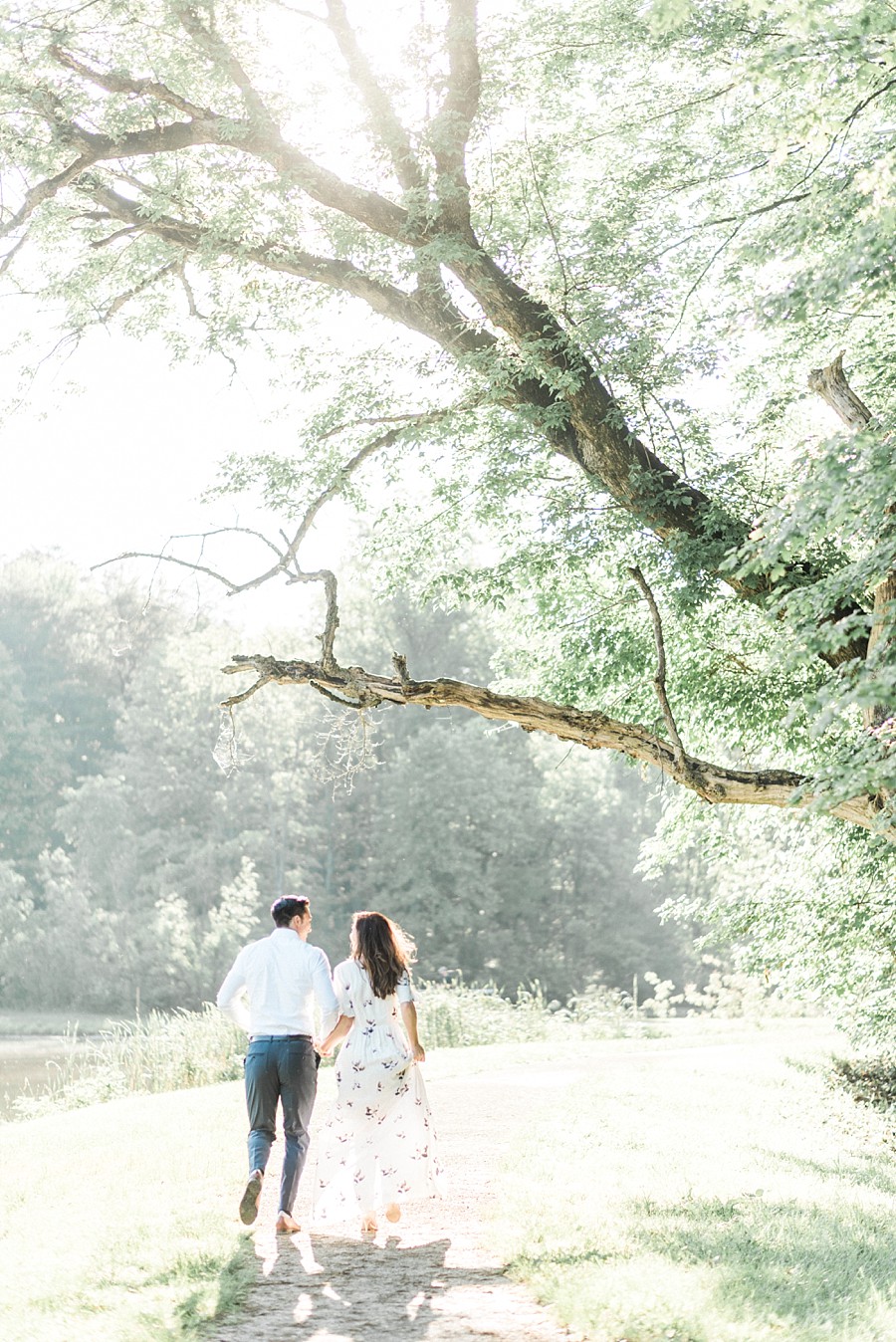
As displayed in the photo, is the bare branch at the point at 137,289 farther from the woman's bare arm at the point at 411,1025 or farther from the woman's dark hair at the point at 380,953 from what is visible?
the woman's bare arm at the point at 411,1025

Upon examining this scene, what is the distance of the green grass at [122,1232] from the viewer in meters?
5.11

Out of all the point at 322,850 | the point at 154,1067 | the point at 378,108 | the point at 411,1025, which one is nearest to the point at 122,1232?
the point at 411,1025

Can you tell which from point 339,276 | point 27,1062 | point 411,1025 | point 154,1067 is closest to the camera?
point 411,1025

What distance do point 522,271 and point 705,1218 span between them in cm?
714

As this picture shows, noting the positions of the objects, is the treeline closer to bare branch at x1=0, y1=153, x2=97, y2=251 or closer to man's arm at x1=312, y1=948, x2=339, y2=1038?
bare branch at x1=0, y1=153, x2=97, y2=251

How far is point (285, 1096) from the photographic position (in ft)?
21.7

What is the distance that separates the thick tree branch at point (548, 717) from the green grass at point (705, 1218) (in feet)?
→ 8.37

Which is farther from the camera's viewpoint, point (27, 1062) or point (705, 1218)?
point (27, 1062)

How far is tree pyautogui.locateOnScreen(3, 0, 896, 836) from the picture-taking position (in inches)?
389

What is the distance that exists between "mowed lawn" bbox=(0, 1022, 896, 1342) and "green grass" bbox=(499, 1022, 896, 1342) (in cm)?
2

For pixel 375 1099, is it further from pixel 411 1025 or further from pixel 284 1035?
pixel 284 1035

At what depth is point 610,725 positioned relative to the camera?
30.9 feet

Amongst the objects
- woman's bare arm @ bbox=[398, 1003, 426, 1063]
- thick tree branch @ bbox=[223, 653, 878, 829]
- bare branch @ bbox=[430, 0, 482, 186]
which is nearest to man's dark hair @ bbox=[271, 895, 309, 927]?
woman's bare arm @ bbox=[398, 1003, 426, 1063]

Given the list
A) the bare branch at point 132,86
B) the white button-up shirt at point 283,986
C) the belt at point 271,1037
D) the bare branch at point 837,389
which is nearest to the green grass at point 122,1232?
the belt at point 271,1037
